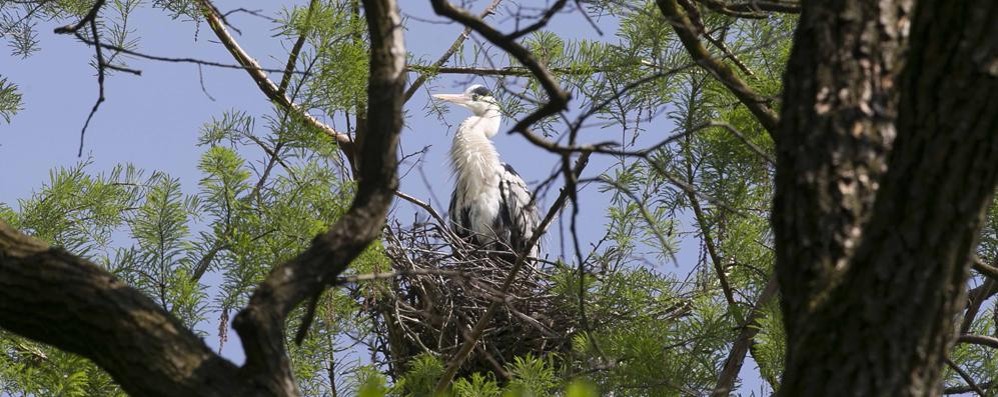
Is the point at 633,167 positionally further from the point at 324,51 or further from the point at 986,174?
the point at 986,174

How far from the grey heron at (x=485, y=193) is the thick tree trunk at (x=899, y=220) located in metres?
4.63

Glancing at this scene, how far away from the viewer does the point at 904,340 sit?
6.24ft

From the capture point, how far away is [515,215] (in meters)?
7.16

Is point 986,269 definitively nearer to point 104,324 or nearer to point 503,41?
point 503,41

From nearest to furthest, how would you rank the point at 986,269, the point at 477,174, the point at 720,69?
the point at 720,69 < the point at 986,269 < the point at 477,174

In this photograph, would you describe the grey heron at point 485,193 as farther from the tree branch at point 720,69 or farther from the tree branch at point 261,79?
the tree branch at point 720,69

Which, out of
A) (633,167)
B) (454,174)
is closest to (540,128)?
(633,167)

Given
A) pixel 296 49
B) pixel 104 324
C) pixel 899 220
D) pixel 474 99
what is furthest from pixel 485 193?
pixel 899 220

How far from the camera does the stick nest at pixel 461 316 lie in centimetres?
551

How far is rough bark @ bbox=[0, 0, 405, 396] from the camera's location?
6.43 ft

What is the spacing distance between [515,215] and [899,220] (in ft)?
17.4

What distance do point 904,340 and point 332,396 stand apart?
325cm

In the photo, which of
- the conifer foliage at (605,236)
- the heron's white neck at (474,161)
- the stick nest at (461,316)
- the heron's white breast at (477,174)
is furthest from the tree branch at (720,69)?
the heron's white neck at (474,161)

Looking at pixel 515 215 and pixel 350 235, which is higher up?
pixel 515 215
